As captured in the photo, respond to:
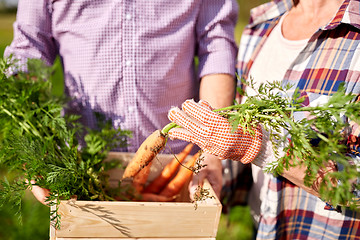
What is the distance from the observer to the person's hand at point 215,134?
1088 mm

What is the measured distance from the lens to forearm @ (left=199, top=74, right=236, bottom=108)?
1.61 meters

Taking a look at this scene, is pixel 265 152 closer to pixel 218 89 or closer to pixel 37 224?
pixel 218 89

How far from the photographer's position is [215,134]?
1089mm

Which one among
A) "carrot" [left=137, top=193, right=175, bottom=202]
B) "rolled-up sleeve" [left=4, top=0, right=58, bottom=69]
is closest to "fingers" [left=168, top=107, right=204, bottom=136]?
"carrot" [left=137, top=193, right=175, bottom=202]

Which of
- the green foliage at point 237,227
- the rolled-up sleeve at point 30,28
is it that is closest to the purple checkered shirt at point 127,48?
the rolled-up sleeve at point 30,28

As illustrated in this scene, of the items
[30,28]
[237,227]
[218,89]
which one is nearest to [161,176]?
[218,89]

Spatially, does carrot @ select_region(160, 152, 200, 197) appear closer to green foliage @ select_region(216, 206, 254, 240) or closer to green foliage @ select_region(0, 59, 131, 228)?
green foliage @ select_region(0, 59, 131, 228)

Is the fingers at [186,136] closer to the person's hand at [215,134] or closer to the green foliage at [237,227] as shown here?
the person's hand at [215,134]

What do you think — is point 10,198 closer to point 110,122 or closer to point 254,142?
point 110,122

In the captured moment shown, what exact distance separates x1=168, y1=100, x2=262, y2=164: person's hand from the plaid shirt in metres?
0.32

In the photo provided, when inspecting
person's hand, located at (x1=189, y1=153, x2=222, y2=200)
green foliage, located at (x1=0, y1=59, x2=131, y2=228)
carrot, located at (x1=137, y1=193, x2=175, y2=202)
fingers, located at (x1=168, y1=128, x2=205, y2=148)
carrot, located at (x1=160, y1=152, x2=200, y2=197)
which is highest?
fingers, located at (x1=168, y1=128, x2=205, y2=148)

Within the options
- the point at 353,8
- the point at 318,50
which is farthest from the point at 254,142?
the point at 353,8

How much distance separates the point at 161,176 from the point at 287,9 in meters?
1.13

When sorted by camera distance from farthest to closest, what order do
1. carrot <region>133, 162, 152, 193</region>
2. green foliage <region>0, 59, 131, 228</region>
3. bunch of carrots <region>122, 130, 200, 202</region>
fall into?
carrot <region>133, 162, 152, 193</region> → bunch of carrots <region>122, 130, 200, 202</region> → green foliage <region>0, 59, 131, 228</region>
